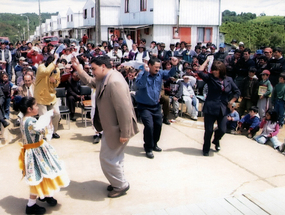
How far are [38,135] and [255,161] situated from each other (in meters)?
3.88

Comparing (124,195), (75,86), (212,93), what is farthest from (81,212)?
(75,86)

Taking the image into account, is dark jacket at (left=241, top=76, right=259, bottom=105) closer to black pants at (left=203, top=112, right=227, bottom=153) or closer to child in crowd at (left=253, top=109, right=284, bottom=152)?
child in crowd at (left=253, top=109, right=284, bottom=152)

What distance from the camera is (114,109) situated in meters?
4.06

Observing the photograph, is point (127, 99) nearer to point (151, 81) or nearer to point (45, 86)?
point (151, 81)

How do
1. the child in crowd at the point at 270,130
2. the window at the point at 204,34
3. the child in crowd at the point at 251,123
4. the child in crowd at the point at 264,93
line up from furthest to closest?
the window at the point at 204,34
the child in crowd at the point at 264,93
the child in crowd at the point at 251,123
the child in crowd at the point at 270,130

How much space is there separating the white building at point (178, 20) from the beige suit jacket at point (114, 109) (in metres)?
22.0

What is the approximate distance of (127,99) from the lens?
13.1ft

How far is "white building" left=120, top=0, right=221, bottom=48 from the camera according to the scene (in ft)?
82.5

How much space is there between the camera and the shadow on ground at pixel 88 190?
4305mm

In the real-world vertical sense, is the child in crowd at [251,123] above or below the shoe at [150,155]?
above

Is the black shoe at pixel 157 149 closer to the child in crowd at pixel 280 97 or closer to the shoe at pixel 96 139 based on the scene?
the shoe at pixel 96 139

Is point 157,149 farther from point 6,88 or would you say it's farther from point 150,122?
point 6,88

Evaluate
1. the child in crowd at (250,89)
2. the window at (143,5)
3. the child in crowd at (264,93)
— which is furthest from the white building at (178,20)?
the child in crowd at (264,93)

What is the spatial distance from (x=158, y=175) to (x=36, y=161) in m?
2.00
